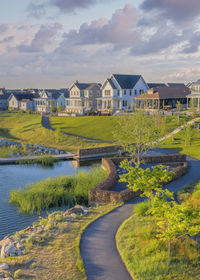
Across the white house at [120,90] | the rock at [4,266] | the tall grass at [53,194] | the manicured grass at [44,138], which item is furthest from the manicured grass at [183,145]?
the white house at [120,90]

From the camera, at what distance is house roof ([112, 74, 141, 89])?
7594cm

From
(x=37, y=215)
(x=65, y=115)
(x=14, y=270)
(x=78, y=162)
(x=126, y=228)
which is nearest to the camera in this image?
(x=14, y=270)

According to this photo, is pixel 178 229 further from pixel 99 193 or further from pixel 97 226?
pixel 99 193

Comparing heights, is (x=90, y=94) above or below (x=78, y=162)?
above

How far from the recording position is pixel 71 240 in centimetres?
1452

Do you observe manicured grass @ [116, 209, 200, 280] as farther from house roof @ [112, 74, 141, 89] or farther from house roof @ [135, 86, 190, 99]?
house roof @ [112, 74, 141, 89]

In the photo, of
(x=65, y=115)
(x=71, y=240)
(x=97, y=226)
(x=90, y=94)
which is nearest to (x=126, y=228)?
(x=97, y=226)

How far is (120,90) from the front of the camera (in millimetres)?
75375

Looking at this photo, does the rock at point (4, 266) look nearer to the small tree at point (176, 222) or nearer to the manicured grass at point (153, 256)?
the manicured grass at point (153, 256)

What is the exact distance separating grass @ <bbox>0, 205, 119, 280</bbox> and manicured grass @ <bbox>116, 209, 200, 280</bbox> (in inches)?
84.2

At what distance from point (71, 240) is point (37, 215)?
558cm

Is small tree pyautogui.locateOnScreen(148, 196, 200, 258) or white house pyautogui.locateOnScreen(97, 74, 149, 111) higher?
white house pyautogui.locateOnScreen(97, 74, 149, 111)

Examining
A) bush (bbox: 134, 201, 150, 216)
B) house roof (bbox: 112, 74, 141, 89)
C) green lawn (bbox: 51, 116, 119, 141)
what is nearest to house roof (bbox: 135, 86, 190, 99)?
house roof (bbox: 112, 74, 141, 89)

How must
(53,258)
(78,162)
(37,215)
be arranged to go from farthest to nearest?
1. (78,162)
2. (37,215)
3. (53,258)
